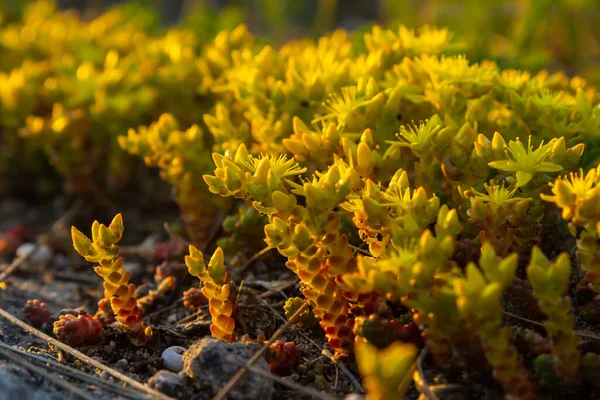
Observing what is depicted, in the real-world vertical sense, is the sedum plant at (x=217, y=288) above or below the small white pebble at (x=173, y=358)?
above

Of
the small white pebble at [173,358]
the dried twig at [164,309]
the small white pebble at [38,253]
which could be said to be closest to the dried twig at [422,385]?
the small white pebble at [173,358]

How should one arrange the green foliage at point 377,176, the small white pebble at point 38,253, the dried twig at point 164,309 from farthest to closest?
the small white pebble at point 38,253 < the dried twig at point 164,309 < the green foliage at point 377,176

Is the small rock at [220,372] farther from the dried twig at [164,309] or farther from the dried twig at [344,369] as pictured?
the dried twig at [164,309]

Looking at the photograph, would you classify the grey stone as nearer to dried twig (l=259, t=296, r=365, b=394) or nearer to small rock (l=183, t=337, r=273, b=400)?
small rock (l=183, t=337, r=273, b=400)

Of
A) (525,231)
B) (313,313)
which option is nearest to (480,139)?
(525,231)

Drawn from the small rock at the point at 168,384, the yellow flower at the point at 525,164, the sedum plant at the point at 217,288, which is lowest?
the small rock at the point at 168,384
